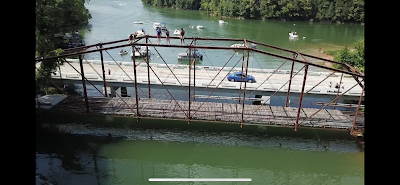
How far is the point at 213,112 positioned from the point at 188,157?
4.18 metres

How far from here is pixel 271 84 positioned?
3152 centimetres

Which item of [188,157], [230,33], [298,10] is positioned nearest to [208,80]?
[188,157]

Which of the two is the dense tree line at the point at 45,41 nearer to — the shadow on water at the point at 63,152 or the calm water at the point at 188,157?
the shadow on water at the point at 63,152

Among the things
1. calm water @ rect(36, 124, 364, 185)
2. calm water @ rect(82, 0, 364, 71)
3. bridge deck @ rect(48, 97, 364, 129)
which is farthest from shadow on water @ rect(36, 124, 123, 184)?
calm water @ rect(82, 0, 364, 71)

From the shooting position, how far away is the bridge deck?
24.1m

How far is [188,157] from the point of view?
23.7 meters

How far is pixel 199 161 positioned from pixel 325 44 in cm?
5264

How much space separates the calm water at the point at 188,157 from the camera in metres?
21.7

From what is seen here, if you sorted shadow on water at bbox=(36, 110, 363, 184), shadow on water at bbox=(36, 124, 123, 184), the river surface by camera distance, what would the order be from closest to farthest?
1. shadow on water at bbox=(36, 124, 123, 184)
2. the river surface
3. shadow on water at bbox=(36, 110, 363, 184)

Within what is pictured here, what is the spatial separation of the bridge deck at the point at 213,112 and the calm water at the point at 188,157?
215 centimetres

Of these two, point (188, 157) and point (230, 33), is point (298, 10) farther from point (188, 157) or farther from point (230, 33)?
point (188, 157)

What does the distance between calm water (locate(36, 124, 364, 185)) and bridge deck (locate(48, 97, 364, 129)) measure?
7.05 feet

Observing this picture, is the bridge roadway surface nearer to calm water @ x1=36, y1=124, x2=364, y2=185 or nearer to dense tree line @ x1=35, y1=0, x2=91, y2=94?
dense tree line @ x1=35, y1=0, x2=91, y2=94

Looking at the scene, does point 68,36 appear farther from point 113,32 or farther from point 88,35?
point 113,32
